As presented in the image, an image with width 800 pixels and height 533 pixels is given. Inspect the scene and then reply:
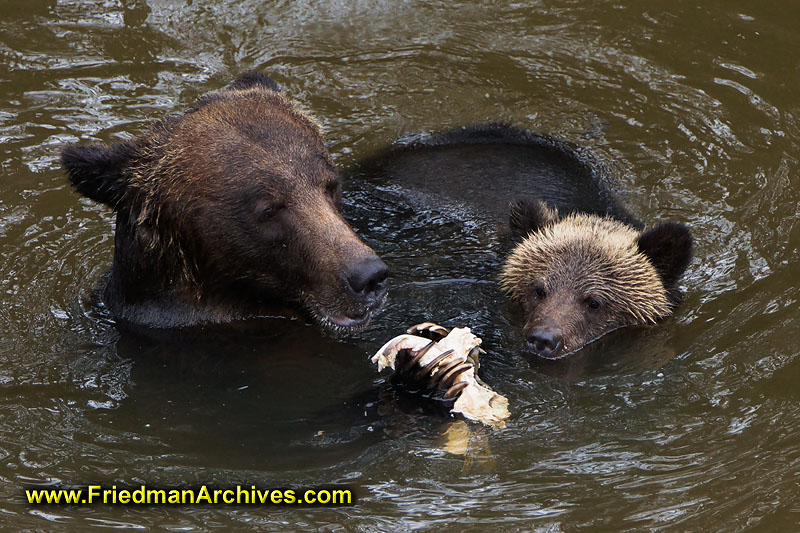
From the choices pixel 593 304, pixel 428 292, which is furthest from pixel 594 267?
pixel 428 292

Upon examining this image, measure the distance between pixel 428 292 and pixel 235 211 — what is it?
2.01 meters

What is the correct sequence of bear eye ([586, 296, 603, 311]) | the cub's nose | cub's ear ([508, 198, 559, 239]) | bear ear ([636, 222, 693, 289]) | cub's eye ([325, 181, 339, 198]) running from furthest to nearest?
cub's ear ([508, 198, 559, 239]) → bear eye ([586, 296, 603, 311]) → bear ear ([636, 222, 693, 289]) → cub's eye ([325, 181, 339, 198]) → the cub's nose

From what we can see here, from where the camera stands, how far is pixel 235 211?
6977 millimetres

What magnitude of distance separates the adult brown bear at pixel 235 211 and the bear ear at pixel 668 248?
262 cm

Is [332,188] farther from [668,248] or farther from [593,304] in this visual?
[668,248]

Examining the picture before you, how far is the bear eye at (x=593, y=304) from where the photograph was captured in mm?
8195

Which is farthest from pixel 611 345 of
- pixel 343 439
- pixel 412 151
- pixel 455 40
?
pixel 455 40

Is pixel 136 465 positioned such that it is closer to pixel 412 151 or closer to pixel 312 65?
pixel 412 151

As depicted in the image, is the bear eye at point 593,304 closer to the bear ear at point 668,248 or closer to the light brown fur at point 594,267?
the light brown fur at point 594,267

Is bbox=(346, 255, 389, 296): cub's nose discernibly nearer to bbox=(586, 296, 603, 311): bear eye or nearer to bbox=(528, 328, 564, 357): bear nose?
bbox=(528, 328, 564, 357): bear nose

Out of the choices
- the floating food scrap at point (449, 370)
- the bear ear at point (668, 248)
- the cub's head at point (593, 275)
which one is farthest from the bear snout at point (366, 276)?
the bear ear at point (668, 248)

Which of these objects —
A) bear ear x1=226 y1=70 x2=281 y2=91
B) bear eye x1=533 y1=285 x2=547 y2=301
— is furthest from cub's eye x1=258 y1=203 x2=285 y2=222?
bear eye x1=533 y1=285 x2=547 y2=301

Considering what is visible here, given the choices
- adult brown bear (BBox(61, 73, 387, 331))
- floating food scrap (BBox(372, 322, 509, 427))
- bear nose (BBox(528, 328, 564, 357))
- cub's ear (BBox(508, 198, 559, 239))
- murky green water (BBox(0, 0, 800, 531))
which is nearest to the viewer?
murky green water (BBox(0, 0, 800, 531))

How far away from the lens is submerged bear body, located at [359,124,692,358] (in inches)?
320
